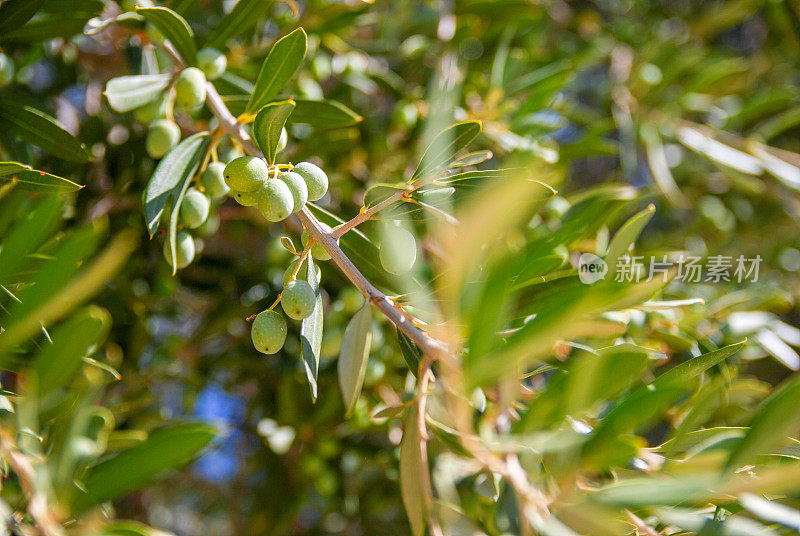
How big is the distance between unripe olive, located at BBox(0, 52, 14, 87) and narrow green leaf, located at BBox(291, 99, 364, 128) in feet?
1.65

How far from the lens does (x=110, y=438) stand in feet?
2.84

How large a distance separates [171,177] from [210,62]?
24 cm

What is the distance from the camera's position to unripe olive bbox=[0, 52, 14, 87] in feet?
3.20

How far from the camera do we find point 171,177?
0.74 metres

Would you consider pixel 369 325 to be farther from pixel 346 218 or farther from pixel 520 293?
pixel 346 218

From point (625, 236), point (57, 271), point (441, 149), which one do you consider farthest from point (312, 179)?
point (625, 236)

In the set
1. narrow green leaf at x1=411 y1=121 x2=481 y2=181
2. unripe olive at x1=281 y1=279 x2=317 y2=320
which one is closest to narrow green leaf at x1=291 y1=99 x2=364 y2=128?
narrow green leaf at x1=411 y1=121 x2=481 y2=181

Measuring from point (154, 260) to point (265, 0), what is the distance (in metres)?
0.66

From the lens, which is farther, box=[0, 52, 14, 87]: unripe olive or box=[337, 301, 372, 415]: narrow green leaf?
box=[0, 52, 14, 87]: unripe olive

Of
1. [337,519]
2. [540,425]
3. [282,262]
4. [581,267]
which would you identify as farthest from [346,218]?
[337,519]

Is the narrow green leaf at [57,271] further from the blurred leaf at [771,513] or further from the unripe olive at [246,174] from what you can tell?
the blurred leaf at [771,513]

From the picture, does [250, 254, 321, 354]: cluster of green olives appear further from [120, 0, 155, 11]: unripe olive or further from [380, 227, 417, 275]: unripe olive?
[120, 0, 155, 11]: unripe olive

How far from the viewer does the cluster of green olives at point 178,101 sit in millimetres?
783

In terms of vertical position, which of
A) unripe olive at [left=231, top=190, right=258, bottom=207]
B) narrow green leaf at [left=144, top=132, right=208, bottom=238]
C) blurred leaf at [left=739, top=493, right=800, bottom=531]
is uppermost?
unripe olive at [left=231, top=190, right=258, bottom=207]
